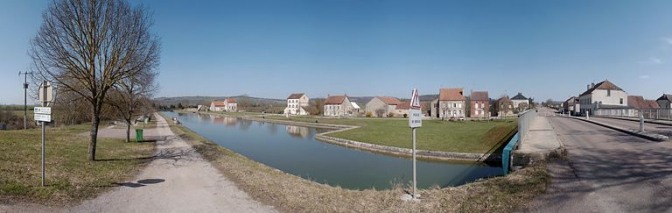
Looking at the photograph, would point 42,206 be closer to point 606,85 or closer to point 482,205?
point 482,205

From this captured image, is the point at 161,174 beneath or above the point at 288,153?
above

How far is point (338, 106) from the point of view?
288ft

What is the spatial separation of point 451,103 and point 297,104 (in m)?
54.3

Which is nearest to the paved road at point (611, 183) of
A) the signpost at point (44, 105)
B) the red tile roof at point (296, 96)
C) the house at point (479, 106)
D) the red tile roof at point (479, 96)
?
the signpost at point (44, 105)

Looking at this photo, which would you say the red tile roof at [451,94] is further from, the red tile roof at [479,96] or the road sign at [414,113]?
the road sign at [414,113]

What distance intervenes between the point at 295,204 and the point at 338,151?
18.3m

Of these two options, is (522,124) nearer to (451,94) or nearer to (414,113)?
(414,113)

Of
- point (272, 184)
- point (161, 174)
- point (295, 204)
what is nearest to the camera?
point (295, 204)

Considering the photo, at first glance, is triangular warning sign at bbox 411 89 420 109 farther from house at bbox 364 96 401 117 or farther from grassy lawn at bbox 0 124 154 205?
house at bbox 364 96 401 117

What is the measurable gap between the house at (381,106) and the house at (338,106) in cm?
595

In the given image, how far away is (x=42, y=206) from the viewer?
5.67 meters

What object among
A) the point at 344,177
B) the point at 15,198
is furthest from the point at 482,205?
the point at 344,177

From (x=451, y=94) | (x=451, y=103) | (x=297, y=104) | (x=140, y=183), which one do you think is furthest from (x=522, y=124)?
(x=297, y=104)

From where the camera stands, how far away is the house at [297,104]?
330ft
